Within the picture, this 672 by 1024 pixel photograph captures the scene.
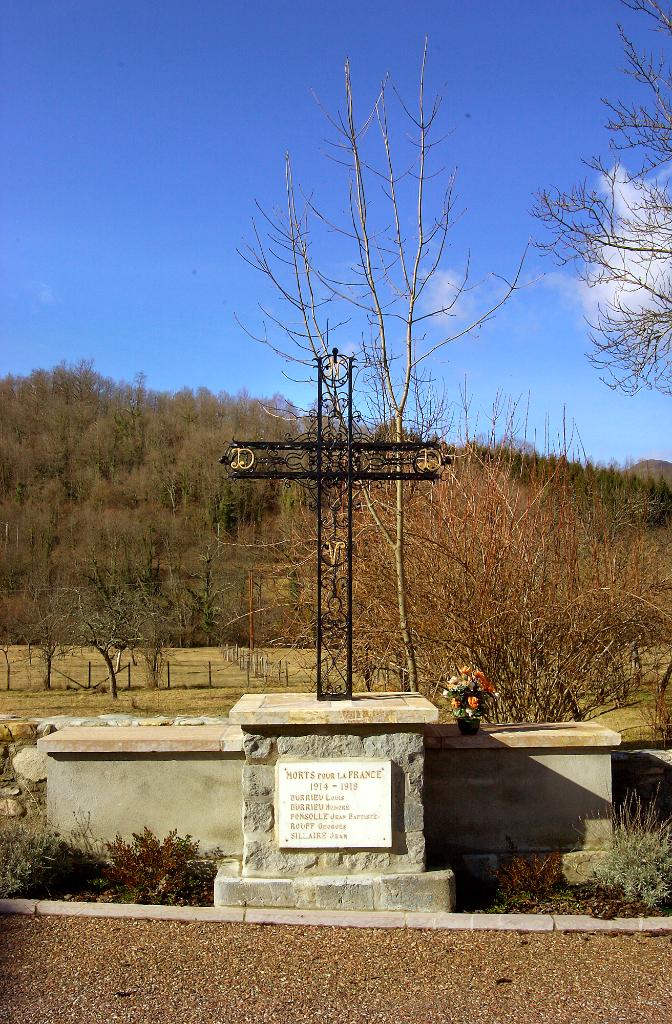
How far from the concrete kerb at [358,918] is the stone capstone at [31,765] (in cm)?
118

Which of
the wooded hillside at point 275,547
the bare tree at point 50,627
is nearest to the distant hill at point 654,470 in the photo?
the wooded hillside at point 275,547

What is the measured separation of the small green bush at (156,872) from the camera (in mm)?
5086

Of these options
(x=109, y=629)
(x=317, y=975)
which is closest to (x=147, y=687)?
(x=109, y=629)

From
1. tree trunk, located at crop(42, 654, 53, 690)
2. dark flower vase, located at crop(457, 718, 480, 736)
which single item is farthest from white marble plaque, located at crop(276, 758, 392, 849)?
tree trunk, located at crop(42, 654, 53, 690)

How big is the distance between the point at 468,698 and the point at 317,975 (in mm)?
2124

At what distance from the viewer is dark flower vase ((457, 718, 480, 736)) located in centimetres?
561

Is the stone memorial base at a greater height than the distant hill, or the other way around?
the distant hill

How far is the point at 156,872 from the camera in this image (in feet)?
16.9

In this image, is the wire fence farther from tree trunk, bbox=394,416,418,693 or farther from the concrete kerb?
the concrete kerb

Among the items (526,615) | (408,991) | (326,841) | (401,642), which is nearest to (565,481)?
(526,615)

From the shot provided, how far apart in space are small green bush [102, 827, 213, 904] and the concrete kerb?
230mm

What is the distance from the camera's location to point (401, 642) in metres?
8.01

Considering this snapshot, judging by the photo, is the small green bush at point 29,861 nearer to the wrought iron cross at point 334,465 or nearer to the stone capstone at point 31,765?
the stone capstone at point 31,765

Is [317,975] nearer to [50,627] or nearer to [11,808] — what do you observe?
[11,808]
